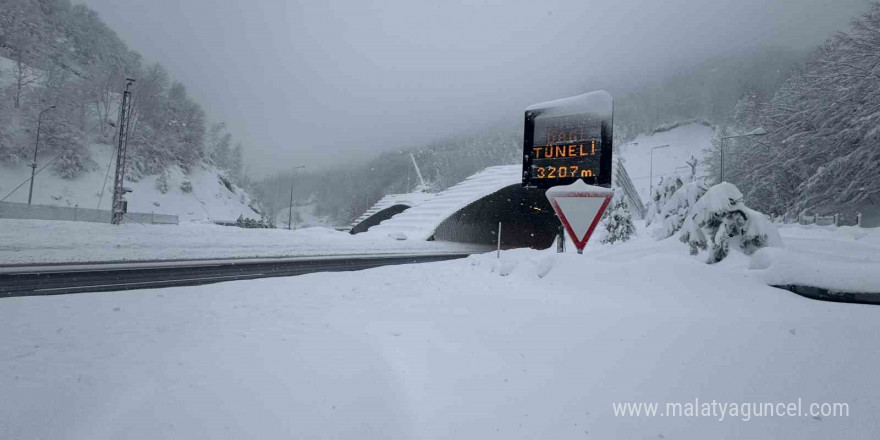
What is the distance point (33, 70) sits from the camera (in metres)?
57.8

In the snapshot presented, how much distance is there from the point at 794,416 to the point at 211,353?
4207 mm

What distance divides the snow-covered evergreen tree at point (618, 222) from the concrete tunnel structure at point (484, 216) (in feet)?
37.5

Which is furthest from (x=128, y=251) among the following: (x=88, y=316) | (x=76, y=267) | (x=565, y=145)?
(x=565, y=145)

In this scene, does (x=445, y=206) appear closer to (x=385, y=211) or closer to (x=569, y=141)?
(x=569, y=141)

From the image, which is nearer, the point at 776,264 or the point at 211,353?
the point at 211,353

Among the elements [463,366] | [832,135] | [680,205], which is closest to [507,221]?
[832,135]

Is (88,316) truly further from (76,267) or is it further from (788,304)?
(76,267)

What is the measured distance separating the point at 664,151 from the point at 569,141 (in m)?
139

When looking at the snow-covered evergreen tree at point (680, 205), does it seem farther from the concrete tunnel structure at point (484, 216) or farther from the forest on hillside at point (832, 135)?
the concrete tunnel structure at point (484, 216)

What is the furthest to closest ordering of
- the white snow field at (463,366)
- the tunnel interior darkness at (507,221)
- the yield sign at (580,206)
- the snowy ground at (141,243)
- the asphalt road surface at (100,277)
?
the tunnel interior darkness at (507,221) → the snowy ground at (141,243) → the asphalt road surface at (100,277) → the yield sign at (580,206) → the white snow field at (463,366)

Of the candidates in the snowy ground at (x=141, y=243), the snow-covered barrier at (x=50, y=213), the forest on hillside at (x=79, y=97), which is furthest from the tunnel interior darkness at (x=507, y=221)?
the forest on hillside at (x=79, y=97)

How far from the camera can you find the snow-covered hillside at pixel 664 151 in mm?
106562

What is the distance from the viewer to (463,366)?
114 inches

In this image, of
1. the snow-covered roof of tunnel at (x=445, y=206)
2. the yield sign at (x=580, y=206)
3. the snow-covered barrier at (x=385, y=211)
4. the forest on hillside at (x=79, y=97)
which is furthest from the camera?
the snow-covered barrier at (x=385, y=211)
